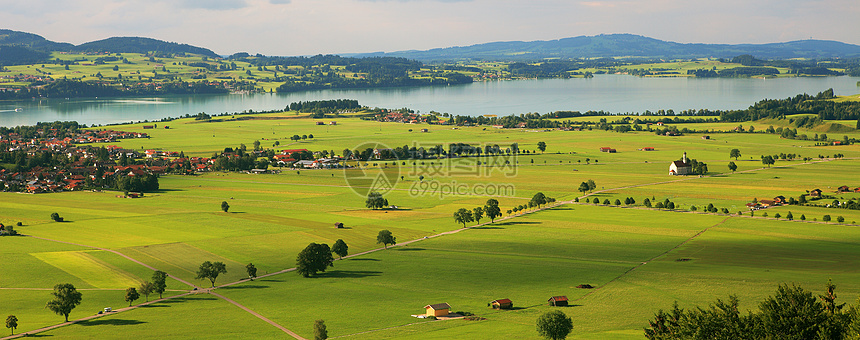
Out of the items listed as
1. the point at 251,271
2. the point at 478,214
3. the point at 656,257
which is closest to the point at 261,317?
the point at 251,271

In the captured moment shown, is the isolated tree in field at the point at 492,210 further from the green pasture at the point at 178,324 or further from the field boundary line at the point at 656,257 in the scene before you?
the green pasture at the point at 178,324

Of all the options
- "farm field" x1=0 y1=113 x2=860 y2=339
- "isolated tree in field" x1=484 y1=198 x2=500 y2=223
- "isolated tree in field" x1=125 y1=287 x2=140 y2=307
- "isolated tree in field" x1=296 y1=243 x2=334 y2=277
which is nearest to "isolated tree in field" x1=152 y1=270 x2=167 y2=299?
"farm field" x1=0 y1=113 x2=860 y2=339

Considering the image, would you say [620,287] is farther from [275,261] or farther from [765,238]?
[275,261]

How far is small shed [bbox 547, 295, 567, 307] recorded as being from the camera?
1507 inches

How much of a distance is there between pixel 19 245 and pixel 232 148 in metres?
61.6

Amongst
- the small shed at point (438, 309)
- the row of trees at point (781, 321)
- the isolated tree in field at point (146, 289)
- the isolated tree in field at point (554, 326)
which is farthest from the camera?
the isolated tree in field at point (146, 289)

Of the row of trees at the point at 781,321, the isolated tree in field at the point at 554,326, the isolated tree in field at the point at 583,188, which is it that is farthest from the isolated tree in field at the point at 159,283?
the isolated tree in field at the point at 583,188

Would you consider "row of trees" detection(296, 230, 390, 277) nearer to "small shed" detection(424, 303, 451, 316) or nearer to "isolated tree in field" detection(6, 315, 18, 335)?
"small shed" detection(424, 303, 451, 316)

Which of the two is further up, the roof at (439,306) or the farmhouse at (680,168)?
the farmhouse at (680,168)

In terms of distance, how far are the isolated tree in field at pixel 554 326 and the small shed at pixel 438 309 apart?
6.30m

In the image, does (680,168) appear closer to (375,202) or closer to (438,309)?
(375,202)

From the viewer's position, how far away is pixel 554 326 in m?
32.1

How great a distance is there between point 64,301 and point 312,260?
1431cm

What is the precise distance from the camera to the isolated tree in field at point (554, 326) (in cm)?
3209
